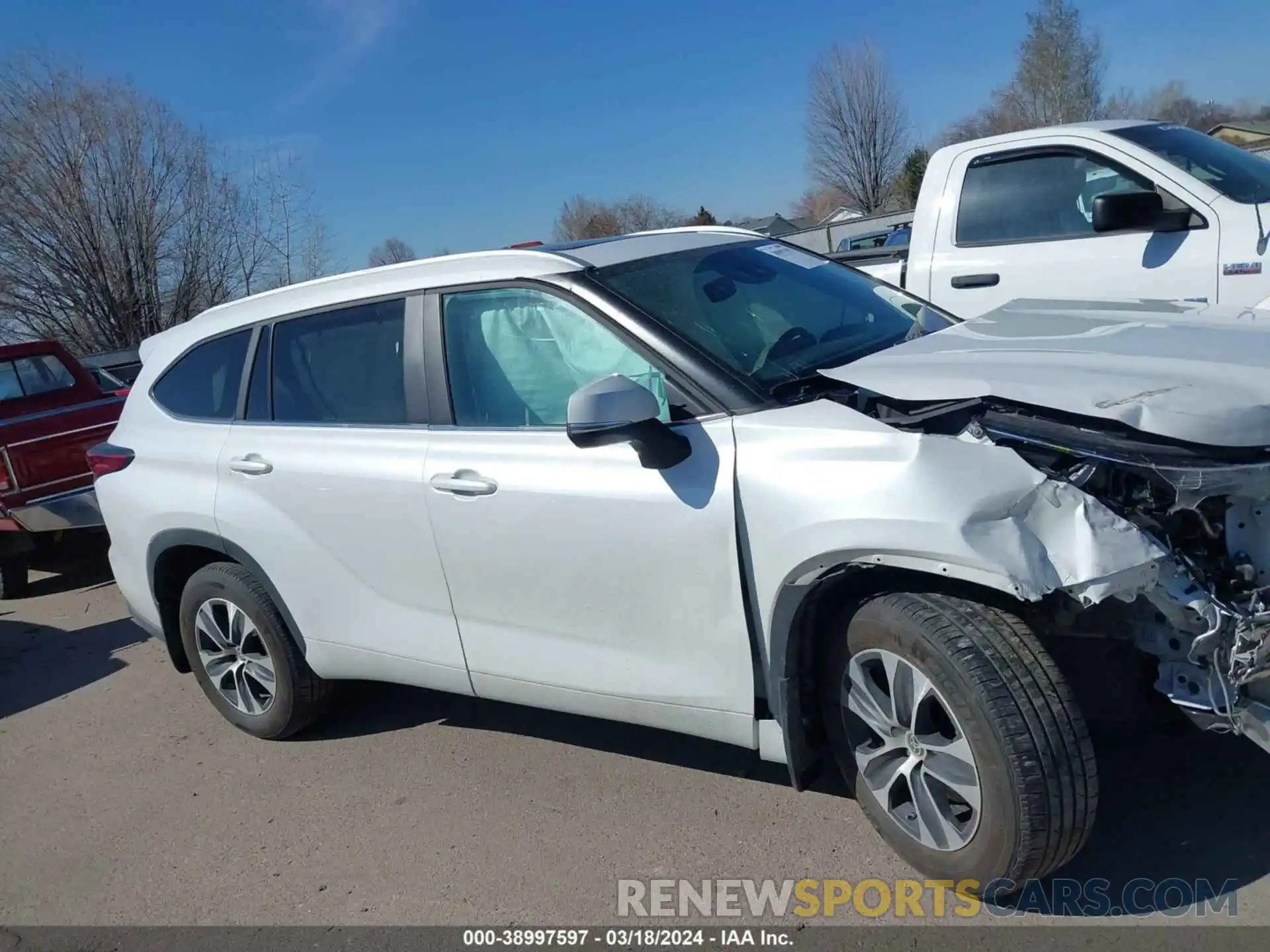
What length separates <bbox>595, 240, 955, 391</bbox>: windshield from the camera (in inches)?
133

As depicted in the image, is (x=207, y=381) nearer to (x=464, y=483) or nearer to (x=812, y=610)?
(x=464, y=483)

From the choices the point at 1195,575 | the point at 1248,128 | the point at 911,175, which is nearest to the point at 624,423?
the point at 1195,575

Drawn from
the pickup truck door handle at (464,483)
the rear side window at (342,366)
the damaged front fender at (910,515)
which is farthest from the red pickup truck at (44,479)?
the damaged front fender at (910,515)

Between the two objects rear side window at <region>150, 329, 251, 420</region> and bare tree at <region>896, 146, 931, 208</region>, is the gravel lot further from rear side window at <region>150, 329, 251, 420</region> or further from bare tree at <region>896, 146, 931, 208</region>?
bare tree at <region>896, 146, 931, 208</region>

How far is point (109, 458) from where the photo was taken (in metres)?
4.85

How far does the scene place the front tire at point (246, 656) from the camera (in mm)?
4363

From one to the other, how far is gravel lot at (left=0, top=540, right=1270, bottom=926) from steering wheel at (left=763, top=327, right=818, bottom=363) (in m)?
1.47

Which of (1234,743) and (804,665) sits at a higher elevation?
(804,665)

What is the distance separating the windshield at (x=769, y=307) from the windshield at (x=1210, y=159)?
7.75 ft

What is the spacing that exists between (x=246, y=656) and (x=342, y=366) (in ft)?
4.51

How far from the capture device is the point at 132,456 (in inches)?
189

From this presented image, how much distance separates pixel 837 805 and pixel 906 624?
102 cm
